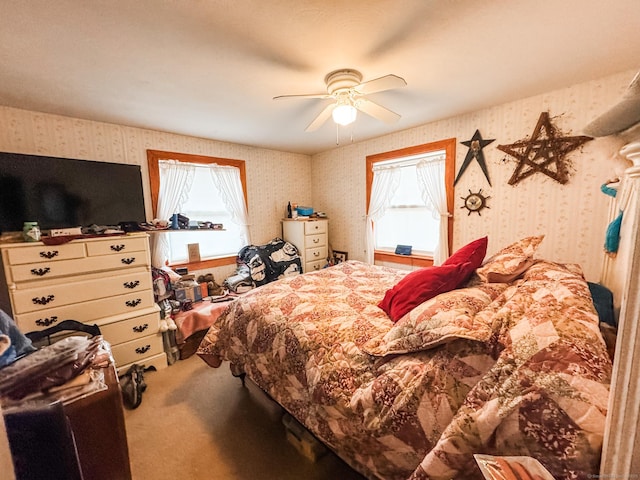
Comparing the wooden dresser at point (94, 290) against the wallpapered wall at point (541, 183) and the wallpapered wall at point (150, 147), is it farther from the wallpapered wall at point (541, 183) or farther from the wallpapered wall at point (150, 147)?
the wallpapered wall at point (541, 183)

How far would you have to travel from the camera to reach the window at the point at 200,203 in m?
2.96

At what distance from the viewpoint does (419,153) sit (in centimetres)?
305

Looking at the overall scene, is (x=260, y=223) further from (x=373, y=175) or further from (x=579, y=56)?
(x=579, y=56)

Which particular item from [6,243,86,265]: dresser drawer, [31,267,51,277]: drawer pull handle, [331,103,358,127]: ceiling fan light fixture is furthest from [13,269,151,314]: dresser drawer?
[331,103,358,127]: ceiling fan light fixture

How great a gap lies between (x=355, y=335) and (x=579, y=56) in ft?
7.50

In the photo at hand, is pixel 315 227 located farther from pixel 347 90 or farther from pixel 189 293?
pixel 347 90

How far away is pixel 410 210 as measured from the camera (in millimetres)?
3312

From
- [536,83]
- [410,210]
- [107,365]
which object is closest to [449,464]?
[107,365]

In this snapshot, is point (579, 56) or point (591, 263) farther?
point (591, 263)

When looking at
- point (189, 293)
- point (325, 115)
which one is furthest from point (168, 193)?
point (325, 115)

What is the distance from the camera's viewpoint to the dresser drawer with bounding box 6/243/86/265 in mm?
1801

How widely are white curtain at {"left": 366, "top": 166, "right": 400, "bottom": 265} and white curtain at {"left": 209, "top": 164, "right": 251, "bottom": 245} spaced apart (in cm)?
180

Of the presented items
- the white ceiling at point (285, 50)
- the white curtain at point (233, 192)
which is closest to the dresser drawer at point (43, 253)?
the white ceiling at point (285, 50)

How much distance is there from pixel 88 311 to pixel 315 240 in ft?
8.90
